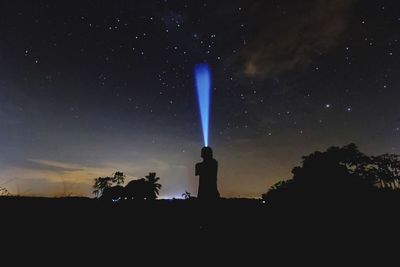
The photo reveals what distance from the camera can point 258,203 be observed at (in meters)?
8.06

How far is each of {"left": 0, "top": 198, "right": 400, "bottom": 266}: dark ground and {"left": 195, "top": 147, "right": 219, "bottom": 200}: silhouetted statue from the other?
0.94 meters

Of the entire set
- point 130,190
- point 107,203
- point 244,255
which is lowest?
point 244,255

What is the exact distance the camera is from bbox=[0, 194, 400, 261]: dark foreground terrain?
6.27 m

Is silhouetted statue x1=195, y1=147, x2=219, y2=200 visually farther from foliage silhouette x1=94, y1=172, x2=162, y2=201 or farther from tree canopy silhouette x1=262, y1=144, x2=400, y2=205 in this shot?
foliage silhouette x1=94, y1=172, x2=162, y2=201

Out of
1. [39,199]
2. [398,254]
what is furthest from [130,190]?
[398,254]

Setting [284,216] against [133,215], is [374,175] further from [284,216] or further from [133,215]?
[133,215]

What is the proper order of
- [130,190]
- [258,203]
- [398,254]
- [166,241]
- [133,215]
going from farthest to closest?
[130,190]
[258,203]
[133,215]
[166,241]
[398,254]

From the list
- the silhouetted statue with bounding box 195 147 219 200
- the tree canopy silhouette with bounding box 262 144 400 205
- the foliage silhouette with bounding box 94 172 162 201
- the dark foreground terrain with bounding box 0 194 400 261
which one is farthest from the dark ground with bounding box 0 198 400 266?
the foliage silhouette with bounding box 94 172 162 201

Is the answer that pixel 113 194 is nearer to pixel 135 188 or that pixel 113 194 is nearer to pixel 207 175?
pixel 207 175

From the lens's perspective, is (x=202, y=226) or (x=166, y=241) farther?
(x=202, y=226)

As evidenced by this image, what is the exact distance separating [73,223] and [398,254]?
266 inches

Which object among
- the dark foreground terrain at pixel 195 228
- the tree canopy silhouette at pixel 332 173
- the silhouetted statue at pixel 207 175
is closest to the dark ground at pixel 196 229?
the dark foreground terrain at pixel 195 228

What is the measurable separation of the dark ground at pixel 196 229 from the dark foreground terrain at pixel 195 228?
0.02 meters

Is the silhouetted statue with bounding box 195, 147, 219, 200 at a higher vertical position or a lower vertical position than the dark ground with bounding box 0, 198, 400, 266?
higher
